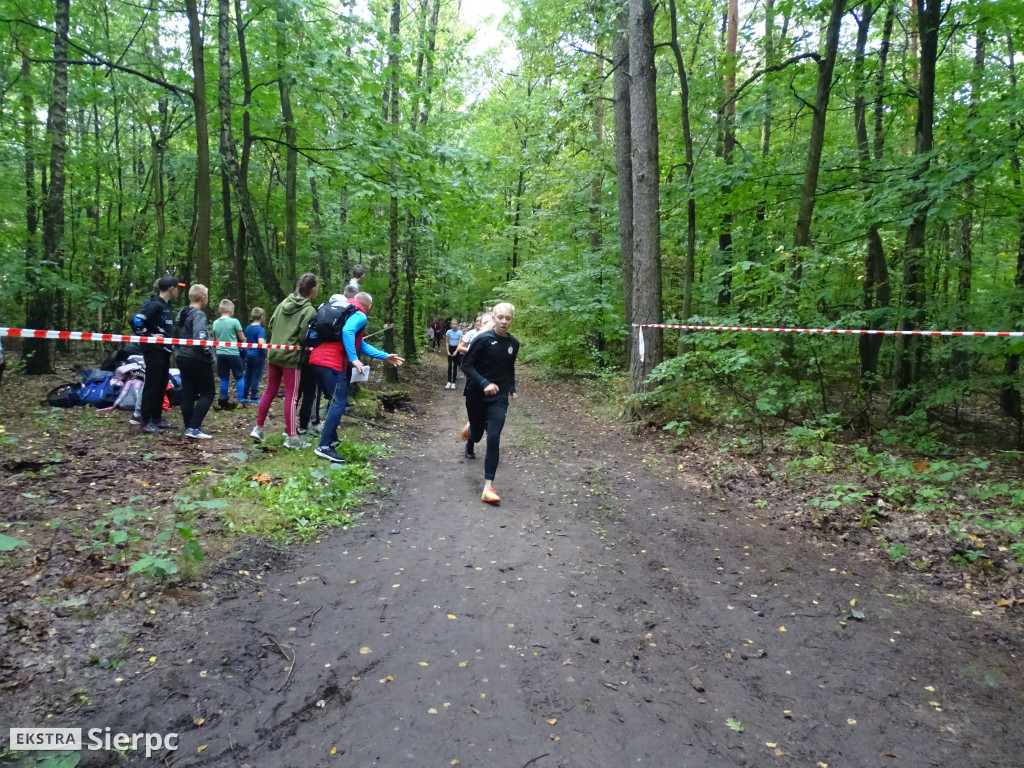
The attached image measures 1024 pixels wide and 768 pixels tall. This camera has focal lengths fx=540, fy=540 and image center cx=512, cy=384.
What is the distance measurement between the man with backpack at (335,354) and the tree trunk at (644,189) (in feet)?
17.4

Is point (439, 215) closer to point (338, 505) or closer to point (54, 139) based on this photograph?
point (54, 139)

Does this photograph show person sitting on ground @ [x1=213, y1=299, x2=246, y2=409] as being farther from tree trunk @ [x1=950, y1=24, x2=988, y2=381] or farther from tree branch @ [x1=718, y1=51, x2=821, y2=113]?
tree trunk @ [x1=950, y1=24, x2=988, y2=381]

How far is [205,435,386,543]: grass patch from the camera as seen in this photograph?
15.3ft

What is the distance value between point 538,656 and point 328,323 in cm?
462

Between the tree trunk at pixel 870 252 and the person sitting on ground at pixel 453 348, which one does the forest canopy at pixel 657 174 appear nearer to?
the tree trunk at pixel 870 252

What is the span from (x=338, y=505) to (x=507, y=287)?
14.0 meters

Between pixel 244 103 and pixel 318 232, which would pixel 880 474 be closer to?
pixel 244 103

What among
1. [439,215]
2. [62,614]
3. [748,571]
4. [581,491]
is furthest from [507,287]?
[62,614]

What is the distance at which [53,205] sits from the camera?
10.0 meters

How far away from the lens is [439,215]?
12305mm

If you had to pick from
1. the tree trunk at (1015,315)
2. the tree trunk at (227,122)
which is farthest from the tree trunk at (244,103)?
the tree trunk at (1015,315)

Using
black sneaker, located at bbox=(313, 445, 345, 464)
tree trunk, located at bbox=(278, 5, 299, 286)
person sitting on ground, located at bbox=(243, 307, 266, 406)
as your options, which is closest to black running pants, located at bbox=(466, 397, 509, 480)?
black sneaker, located at bbox=(313, 445, 345, 464)

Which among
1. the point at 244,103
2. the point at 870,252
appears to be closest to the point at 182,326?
the point at 244,103

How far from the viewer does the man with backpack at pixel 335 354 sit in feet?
21.0
